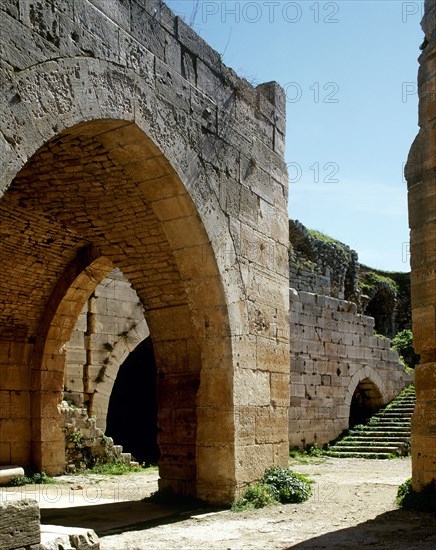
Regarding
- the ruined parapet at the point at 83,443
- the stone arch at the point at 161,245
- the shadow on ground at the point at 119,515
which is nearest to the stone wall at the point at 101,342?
the ruined parapet at the point at 83,443

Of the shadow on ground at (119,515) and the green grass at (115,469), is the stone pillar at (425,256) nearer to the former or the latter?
the shadow on ground at (119,515)

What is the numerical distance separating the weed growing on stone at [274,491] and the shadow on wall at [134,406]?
799cm

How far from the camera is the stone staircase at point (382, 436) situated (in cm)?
1404

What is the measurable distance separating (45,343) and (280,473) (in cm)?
473

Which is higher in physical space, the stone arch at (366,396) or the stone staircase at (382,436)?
the stone arch at (366,396)

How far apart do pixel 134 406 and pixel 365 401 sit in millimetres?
5694

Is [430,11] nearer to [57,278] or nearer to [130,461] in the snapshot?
[57,278]

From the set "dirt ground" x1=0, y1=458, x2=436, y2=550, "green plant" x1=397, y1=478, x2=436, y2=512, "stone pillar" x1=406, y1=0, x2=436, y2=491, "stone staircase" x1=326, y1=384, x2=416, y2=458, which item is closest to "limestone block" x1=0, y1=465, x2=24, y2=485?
"dirt ground" x1=0, y1=458, x2=436, y2=550

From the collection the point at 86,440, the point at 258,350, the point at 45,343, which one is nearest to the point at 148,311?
the point at 258,350

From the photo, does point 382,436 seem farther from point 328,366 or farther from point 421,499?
point 421,499

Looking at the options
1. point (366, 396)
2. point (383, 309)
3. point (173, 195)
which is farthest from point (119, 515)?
point (383, 309)

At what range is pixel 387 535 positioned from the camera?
5730mm

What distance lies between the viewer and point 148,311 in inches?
317

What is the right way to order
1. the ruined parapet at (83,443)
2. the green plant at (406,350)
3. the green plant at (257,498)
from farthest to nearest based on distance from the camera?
the green plant at (406,350)
the ruined parapet at (83,443)
the green plant at (257,498)
